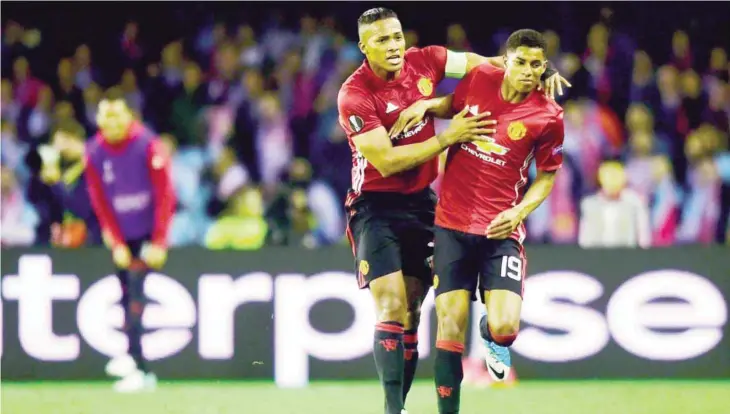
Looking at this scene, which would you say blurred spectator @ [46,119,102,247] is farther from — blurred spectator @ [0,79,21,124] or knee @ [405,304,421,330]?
knee @ [405,304,421,330]

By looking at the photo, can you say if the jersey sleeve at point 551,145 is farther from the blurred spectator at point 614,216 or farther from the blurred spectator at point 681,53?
the blurred spectator at point 681,53

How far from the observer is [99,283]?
10.0 metres

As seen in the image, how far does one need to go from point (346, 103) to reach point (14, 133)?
22.3ft

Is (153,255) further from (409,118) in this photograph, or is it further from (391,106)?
(409,118)

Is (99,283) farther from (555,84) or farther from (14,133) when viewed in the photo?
(555,84)

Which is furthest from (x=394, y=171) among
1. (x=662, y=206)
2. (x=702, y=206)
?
(x=702, y=206)

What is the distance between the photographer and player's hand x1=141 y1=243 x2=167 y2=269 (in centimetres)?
959

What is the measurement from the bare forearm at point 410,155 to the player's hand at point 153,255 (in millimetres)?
3121

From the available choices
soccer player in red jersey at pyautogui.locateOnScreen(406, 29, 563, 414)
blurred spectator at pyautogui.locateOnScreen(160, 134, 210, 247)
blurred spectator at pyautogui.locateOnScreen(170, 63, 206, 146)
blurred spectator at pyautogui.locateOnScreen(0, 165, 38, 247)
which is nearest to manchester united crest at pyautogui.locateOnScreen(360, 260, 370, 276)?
soccer player in red jersey at pyautogui.locateOnScreen(406, 29, 563, 414)

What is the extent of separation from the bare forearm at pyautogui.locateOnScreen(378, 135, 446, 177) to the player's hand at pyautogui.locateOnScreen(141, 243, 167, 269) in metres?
3.12

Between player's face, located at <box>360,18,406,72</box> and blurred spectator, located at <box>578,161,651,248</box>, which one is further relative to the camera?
blurred spectator, located at <box>578,161,651,248</box>

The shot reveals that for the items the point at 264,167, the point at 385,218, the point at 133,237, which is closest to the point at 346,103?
the point at 385,218

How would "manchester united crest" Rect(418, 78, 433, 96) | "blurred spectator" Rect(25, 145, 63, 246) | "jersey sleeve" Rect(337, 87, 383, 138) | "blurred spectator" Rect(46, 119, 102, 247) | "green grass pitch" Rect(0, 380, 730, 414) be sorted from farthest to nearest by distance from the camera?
"blurred spectator" Rect(25, 145, 63, 246) < "blurred spectator" Rect(46, 119, 102, 247) < "green grass pitch" Rect(0, 380, 730, 414) < "manchester united crest" Rect(418, 78, 433, 96) < "jersey sleeve" Rect(337, 87, 383, 138)

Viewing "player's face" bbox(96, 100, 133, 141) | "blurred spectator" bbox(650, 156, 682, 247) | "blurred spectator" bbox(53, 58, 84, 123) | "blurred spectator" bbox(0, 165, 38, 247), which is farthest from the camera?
"blurred spectator" bbox(53, 58, 84, 123)
